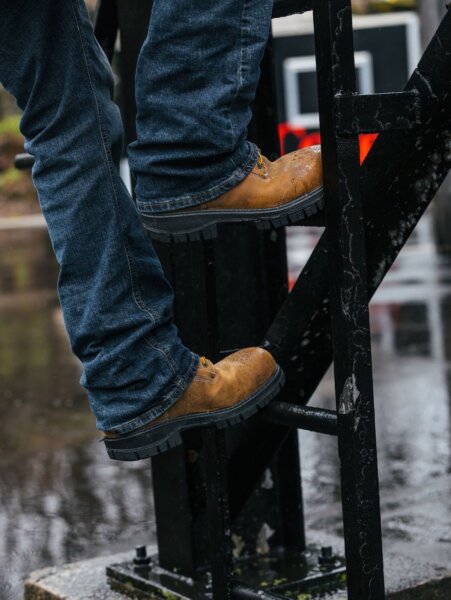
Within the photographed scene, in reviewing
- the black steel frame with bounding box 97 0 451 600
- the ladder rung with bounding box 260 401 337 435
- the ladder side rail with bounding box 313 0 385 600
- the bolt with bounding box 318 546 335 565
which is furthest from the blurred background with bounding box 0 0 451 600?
the ladder side rail with bounding box 313 0 385 600

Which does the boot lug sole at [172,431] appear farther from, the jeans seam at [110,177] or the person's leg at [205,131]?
the person's leg at [205,131]

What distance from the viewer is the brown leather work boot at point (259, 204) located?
2078 millimetres

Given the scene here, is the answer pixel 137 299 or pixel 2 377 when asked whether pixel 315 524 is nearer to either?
pixel 137 299

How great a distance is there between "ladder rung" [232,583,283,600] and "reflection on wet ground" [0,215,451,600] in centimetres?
98

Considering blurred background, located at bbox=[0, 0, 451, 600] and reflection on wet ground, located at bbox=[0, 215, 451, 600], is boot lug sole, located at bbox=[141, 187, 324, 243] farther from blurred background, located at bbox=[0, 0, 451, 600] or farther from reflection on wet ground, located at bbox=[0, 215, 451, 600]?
reflection on wet ground, located at bbox=[0, 215, 451, 600]

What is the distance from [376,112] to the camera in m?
2.05

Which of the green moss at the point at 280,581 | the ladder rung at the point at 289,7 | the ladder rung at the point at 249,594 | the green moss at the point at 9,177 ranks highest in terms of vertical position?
the ladder rung at the point at 289,7

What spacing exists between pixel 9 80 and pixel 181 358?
58 cm

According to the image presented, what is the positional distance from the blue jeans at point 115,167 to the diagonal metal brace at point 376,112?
0.53 feet

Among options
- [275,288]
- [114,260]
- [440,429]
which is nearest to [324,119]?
[114,260]

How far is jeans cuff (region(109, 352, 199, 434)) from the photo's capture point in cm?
211

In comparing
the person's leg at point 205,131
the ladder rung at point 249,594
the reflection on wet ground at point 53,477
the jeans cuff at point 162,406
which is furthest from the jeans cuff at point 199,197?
the reflection on wet ground at point 53,477

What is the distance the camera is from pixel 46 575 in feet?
10.3

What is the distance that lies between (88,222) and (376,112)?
0.53 meters
